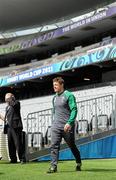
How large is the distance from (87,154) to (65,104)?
543 cm

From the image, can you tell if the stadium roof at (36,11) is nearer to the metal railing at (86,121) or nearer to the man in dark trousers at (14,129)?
the metal railing at (86,121)

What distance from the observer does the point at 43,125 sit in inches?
581

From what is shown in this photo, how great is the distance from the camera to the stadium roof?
130 feet

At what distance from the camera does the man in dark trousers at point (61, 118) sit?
7.75 metres

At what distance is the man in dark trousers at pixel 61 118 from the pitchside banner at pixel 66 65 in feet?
58.2

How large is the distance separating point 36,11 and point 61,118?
117ft

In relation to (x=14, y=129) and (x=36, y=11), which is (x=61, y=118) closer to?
(x=14, y=129)

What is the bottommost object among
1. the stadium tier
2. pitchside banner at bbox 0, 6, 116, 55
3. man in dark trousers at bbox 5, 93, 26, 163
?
man in dark trousers at bbox 5, 93, 26, 163

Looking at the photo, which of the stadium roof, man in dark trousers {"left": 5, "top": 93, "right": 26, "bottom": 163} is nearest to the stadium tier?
man in dark trousers {"left": 5, "top": 93, "right": 26, "bottom": 163}

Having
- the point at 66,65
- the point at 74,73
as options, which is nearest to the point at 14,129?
the point at 66,65

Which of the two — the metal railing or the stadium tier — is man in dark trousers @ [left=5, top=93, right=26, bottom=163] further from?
the metal railing

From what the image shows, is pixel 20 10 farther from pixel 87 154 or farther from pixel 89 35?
pixel 87 154

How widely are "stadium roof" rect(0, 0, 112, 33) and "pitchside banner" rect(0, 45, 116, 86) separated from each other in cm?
806

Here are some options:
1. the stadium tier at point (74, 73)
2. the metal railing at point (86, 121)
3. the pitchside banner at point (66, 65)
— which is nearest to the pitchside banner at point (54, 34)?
the stadium tier at point (74, 73)
